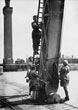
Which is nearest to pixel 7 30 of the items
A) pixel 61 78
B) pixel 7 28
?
pixel 7 28

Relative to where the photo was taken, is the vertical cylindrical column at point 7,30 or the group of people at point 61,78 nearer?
the group of people at point 61,78

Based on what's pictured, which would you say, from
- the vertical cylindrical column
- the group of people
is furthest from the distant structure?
the group of people

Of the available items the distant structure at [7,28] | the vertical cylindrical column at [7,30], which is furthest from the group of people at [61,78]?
the vertical cylindrical column at [7,30]

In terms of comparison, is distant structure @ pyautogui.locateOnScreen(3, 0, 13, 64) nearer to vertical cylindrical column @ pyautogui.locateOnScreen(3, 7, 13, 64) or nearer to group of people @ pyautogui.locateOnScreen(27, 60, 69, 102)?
vertical cylindrical column @ pyautogui.locateOnScreen(3, 7, 13, 64)

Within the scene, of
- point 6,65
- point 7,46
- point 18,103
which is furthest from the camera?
point 7,46

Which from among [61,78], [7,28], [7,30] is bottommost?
[61,78]

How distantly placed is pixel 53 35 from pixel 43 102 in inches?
122

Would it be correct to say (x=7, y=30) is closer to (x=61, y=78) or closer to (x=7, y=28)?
(x=7, y=28)

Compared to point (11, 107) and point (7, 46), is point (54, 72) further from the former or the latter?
point (7, 46)

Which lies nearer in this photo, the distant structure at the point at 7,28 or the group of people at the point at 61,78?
the group of people at the point at 61,78

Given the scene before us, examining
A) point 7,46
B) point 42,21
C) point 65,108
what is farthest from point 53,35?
point 7,46

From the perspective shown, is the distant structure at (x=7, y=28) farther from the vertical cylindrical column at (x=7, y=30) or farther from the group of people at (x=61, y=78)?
the group of people at (x=61, y=78)

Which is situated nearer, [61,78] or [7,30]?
[61,78]

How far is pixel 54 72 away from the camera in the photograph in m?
9.71
